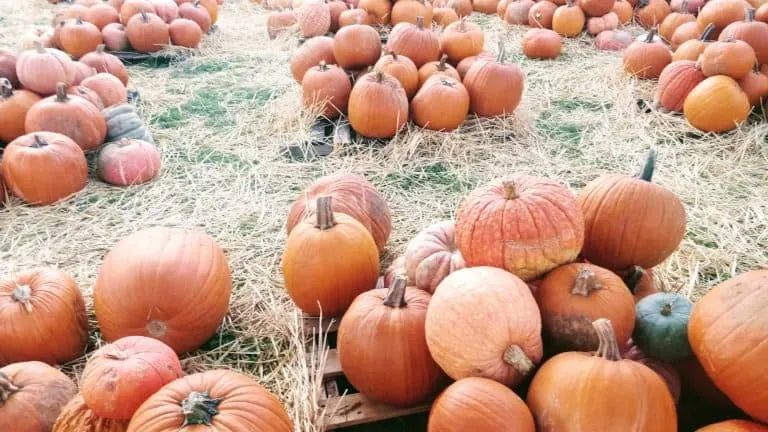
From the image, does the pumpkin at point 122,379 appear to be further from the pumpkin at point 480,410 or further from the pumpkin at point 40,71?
the pumpkin at point 40,71

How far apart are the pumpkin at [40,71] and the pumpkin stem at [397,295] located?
131 inches

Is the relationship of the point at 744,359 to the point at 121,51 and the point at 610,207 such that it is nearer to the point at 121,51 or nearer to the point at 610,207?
the point at 610,207

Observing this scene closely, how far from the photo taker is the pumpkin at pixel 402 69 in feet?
14.2

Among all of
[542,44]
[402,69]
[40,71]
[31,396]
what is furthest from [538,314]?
[542,44]

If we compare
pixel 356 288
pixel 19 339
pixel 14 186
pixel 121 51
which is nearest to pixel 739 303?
pixel 356 288

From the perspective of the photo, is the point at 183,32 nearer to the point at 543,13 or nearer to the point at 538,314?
the point at 543,13

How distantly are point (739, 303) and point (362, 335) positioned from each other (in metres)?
1.11

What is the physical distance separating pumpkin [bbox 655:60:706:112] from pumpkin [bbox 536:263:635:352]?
11.8 feet

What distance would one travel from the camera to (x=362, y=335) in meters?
1.87

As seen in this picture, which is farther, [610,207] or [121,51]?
[121,51]

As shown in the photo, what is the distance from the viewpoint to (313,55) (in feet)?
15.9

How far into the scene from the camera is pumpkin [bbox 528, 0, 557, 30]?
716 cm

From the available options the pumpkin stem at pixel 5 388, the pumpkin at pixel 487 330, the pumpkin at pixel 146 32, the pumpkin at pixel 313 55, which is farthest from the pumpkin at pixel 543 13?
the pumpkin stem at pixel 5 388

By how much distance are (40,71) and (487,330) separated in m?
3.78
